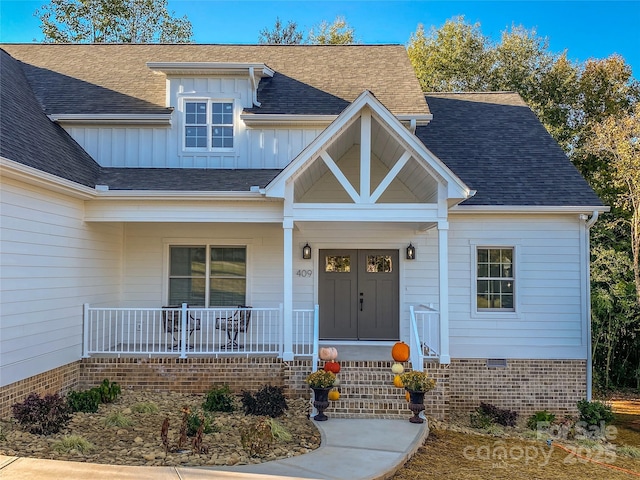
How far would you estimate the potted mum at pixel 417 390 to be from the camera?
7215 mm

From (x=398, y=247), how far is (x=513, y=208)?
2.39m

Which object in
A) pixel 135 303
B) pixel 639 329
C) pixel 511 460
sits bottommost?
pixel 511 460

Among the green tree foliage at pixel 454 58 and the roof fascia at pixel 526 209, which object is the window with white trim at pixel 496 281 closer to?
the roof fascia at pixel 526 209

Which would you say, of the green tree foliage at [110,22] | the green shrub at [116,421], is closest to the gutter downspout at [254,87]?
the green shrub at [116,421]

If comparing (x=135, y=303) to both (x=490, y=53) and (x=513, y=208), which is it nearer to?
(x=513, y=208)

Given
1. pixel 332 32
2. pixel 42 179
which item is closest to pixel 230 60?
pixel 42 179

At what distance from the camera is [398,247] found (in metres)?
10.3

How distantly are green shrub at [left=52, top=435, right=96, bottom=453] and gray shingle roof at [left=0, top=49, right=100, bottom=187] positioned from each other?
373 cm

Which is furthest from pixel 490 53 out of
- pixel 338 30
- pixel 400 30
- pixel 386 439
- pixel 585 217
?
pixel 386 439

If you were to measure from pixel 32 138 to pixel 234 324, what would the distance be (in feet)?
15.5

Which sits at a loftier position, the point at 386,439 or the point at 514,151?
the point at 514,151

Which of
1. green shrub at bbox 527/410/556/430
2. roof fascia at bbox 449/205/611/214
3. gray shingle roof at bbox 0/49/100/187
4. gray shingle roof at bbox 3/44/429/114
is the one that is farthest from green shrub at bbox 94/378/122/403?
green shrub at bbox 527/410/556/430

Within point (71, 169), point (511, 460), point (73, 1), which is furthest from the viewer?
point (73, 1)

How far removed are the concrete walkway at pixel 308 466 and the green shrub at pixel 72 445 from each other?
361mm
